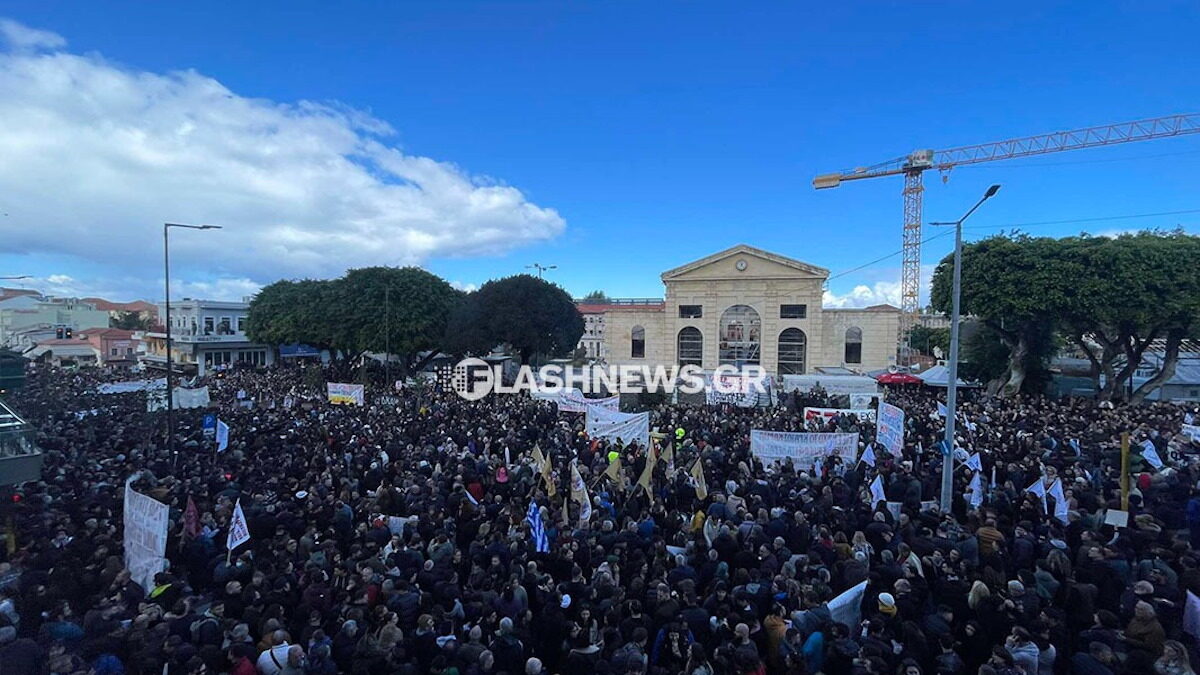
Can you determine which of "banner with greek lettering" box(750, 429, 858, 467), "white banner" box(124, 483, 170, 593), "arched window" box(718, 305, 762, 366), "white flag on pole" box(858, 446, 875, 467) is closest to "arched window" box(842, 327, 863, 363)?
"arched window" box(718, 305, 762, 366)

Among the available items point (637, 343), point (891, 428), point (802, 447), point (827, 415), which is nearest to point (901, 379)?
point (827, 415)

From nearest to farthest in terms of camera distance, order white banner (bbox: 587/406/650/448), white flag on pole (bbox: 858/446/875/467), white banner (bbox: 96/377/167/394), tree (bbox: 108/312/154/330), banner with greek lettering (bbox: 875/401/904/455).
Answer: white flag on pole (bbox: 858/446/875/467) → banner with greek lettering (bbox: 875/401/904/455) → white banner (bbox: 587/406/650/448) → white banner (bbox: 96/377/167/394) → tree (bbox: 108/312/154/330)

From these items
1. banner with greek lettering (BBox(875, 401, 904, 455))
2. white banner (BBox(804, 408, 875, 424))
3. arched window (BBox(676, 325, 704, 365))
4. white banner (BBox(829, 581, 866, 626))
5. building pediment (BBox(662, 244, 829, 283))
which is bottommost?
white banner (BBox(829, 581, 866, 626))

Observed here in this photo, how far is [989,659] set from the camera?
5582 millimetres

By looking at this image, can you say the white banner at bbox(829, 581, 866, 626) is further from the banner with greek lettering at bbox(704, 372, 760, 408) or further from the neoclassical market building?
the neoclassical market building

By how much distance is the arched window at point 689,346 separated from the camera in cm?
4769

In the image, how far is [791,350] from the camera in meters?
45.9

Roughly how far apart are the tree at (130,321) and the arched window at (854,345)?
94185mm

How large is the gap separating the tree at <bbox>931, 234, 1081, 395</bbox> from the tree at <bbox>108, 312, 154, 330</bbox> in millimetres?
100970

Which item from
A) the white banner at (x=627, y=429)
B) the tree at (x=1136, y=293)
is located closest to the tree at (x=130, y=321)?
the white banner at (x=627, y=429)

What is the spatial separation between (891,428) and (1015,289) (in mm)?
17836

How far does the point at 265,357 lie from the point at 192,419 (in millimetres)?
39556

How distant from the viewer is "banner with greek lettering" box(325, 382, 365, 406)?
22719 millimetres

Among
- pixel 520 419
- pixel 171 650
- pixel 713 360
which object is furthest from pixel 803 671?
pixel 713 360
